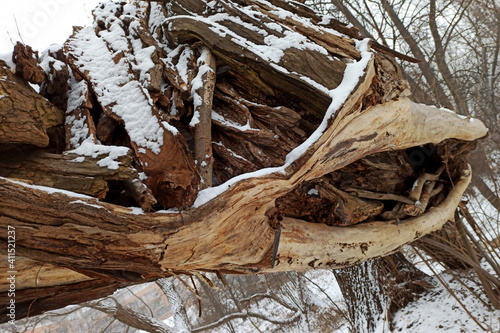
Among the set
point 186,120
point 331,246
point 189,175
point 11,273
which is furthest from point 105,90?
point 331,246

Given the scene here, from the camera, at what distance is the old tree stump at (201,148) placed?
154cm

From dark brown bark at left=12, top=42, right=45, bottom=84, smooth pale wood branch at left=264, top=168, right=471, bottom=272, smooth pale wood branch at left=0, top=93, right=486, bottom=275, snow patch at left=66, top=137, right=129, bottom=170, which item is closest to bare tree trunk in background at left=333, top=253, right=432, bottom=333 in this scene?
smooth pale wood branch at left=264, top=168, right=471, bottom=272

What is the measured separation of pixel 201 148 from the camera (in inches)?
81.7

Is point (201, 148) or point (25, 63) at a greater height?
point (25, 63)

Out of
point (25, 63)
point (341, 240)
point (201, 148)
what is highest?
point (25, 63)

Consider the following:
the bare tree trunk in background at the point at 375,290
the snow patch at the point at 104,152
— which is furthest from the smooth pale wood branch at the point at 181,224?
the bare tree trunk in background at the point at 375,290

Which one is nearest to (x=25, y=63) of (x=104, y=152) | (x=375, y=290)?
(x=104, y=152)

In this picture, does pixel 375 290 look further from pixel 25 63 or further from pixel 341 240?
pixel 25 63

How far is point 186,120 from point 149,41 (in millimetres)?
592

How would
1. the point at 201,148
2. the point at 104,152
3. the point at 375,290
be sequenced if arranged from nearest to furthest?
the point at 104,152, the point at 201,148, the point at 375,290

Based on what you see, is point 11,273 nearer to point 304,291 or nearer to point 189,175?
point 189,175

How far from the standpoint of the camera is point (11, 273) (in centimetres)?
150

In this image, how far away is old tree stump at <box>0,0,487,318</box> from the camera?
1.54 meters

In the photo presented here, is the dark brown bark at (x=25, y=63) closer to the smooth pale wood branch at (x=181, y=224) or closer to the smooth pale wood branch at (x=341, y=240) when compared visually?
the smooth pale wood branch at (x=181, y=224)
